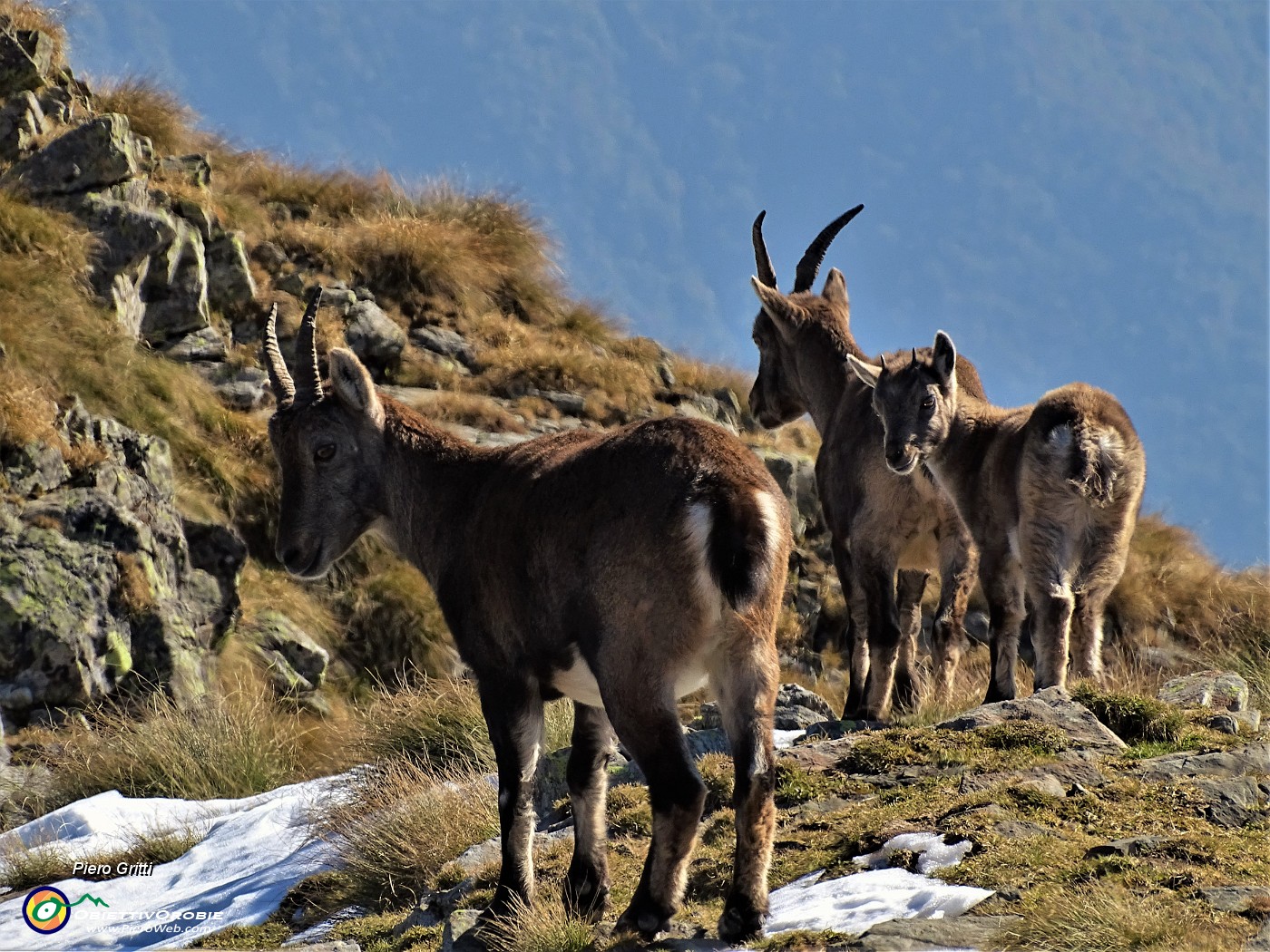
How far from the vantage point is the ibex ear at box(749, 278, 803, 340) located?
44.2ft

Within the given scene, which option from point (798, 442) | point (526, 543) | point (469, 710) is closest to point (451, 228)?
point (798, 442)

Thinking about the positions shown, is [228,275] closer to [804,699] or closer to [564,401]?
[564,401]

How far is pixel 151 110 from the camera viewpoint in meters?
22.9

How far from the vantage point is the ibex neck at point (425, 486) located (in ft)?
27.2

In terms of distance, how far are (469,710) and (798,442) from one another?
1257 centimetres

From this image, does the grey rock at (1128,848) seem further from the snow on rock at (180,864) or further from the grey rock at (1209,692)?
the snow on rock at (180,864)

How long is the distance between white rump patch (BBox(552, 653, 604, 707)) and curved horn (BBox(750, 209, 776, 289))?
7.84m

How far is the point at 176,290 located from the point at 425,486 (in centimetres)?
1211

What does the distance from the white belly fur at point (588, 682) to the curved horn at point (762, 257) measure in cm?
786

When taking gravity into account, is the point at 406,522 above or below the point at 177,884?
above

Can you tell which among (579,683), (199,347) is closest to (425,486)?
(579,683)

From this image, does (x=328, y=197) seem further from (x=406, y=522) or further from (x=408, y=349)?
(x=406, y=522)

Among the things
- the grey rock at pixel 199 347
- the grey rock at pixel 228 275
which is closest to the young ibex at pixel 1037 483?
the grey rock at pixel 199 347

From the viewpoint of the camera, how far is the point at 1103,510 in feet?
33.5
